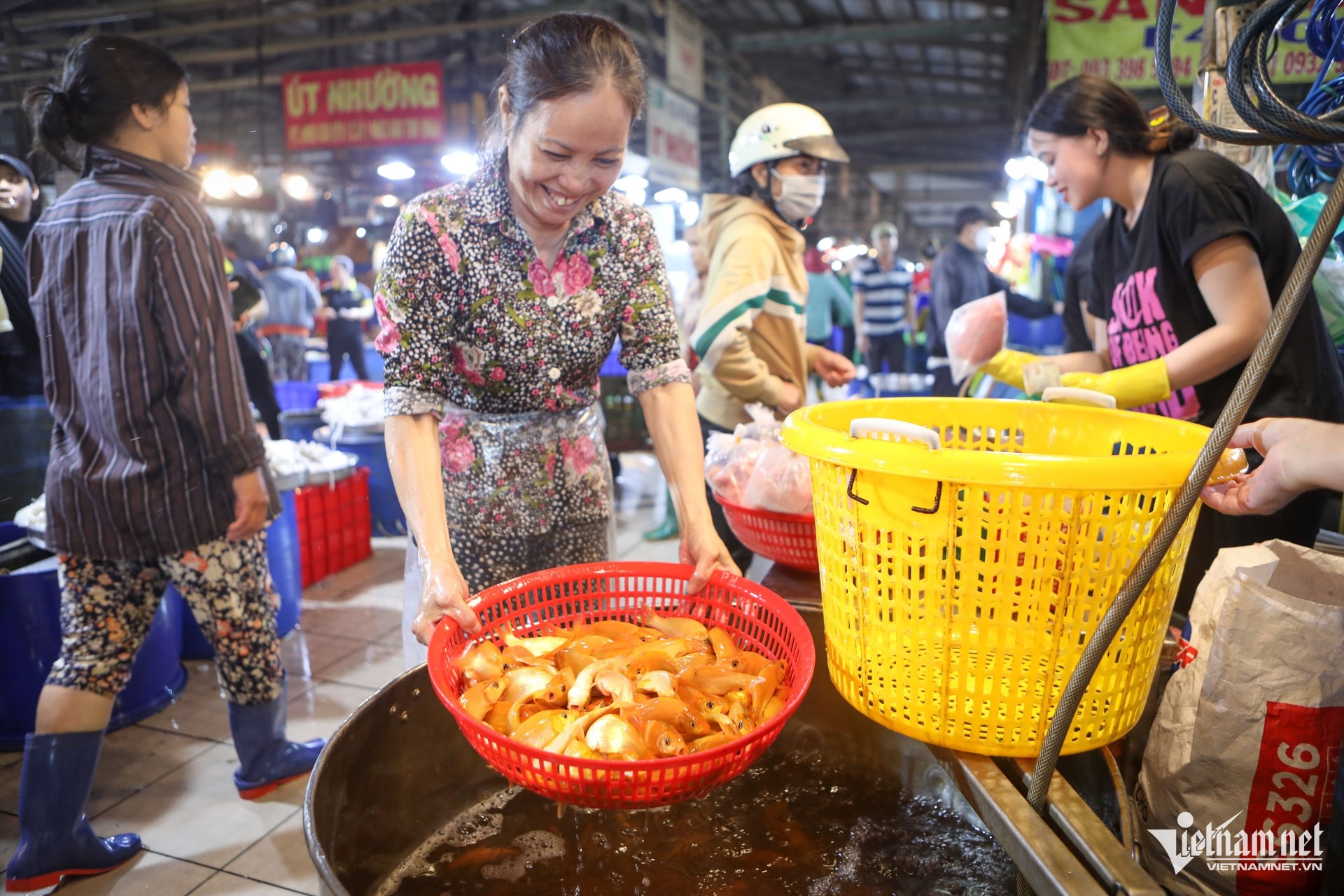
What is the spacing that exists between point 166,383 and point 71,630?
0.72m

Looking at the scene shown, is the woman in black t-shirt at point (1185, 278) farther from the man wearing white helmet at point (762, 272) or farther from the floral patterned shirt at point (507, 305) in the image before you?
the floral patterned shirt at point (507, 305)

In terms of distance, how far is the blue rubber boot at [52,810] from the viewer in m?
2.18

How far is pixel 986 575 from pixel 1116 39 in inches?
269

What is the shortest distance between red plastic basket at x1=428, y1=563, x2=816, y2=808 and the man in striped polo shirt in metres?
8.91

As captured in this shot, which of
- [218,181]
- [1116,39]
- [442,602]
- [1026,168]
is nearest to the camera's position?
[442,602]

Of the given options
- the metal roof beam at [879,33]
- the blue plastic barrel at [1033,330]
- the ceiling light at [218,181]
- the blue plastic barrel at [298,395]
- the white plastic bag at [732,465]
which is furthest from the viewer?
the ceiling light at [218,181]

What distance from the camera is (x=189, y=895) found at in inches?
89.7

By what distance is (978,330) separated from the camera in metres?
2.59

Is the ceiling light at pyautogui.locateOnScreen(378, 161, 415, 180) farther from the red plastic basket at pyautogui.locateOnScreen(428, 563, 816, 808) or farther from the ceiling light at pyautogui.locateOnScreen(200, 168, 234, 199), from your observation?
the red plastic basket at pyautogui.locateOnScreen(428, 563, 816, 808)

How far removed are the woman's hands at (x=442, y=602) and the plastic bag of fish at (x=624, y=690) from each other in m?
0.06

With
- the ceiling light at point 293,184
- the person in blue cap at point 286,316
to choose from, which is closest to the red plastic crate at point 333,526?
the person in blue cap at point 286,316

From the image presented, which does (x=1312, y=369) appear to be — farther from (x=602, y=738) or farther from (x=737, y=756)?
(x=602, y=738)

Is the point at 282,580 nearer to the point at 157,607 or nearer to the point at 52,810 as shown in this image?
the point at 157,607

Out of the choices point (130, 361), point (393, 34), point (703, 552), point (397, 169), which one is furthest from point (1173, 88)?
point (397, 169)
